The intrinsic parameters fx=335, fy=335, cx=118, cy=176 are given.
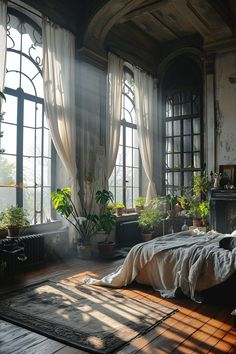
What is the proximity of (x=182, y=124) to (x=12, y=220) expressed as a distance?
16.7ft

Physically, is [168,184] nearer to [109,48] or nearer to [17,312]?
[109,48]

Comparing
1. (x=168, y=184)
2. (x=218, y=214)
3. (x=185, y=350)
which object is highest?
(x=168, y=184)

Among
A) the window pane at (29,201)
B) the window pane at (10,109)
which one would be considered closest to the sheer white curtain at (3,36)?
the window pane at (10,109)

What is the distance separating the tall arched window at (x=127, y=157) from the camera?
778 centimetres

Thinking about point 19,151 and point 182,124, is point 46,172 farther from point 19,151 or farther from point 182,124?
point 182,124

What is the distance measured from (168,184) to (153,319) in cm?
553

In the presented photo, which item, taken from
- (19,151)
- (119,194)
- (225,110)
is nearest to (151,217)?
(119,194)

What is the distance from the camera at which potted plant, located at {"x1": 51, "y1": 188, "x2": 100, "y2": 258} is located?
5.57m

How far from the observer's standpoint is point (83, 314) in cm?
335

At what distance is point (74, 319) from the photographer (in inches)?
127

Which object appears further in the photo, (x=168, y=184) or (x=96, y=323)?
(x=168, y=184)

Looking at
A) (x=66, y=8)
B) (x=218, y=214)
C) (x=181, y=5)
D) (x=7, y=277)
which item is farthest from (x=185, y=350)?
(x=181, y=5)

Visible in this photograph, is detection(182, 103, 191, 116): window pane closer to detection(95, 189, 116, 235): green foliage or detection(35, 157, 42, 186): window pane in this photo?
detection(95, 189, 116, 235): green foliage

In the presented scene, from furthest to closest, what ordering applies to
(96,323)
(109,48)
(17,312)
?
(109,48), (17,312), (96,323)
